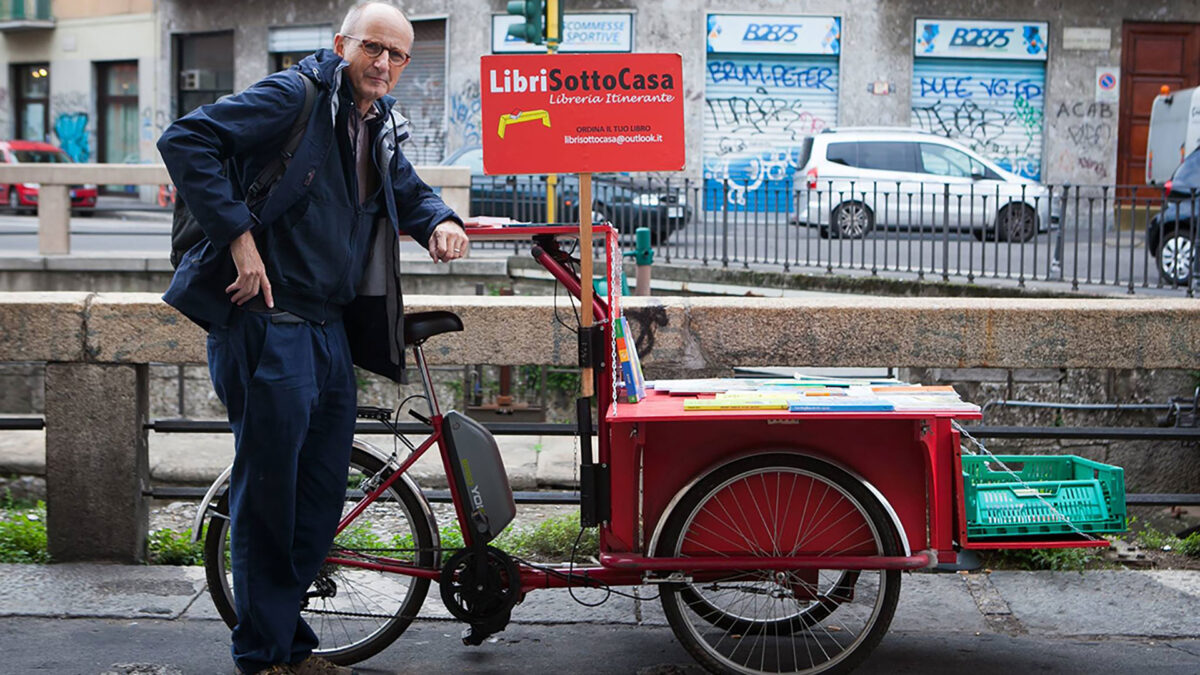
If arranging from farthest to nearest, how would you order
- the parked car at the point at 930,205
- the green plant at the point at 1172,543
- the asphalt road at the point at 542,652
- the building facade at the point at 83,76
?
the building facade at the point at 83,76 → the parked car at the point at 930,205 → the green plant at the point at 1172,543 → the asphalt road at the point at 542,652

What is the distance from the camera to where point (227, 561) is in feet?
13.7

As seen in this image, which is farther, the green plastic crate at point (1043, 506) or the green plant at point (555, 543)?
the green plant at point (555, 543)

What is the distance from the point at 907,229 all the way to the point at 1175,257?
2.44m

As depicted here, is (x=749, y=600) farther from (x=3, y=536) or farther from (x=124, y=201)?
(x=124, y=201)

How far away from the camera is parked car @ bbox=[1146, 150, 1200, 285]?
1195 centimetres

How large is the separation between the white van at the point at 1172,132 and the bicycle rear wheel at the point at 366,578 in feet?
43.9

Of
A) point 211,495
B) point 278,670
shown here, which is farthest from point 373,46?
point 278,670

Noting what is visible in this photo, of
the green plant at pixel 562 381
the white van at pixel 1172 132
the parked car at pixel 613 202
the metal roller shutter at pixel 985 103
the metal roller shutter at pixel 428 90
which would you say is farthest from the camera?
the metal roller shutter at pixel 428 90

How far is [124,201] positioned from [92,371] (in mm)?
25067

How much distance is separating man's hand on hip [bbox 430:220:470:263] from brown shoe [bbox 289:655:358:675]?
1.20 m

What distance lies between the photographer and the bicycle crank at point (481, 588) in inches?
158

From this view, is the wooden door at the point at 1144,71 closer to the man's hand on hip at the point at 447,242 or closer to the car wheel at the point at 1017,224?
the car wheel at the point at 1017,224

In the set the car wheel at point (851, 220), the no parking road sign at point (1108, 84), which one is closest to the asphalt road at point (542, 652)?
the car wheel at point (851, 220)

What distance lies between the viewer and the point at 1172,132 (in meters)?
16.2
